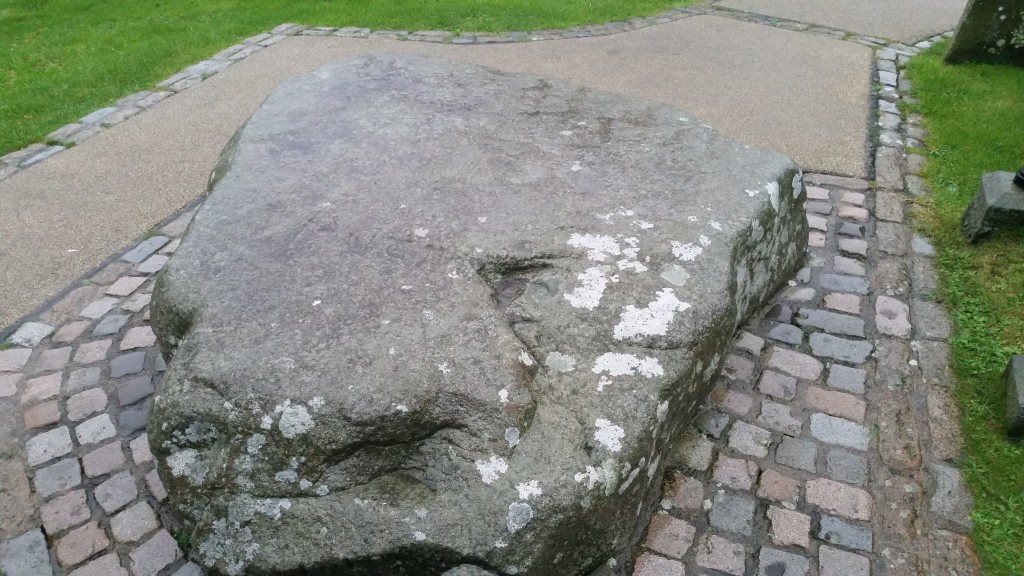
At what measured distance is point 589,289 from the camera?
2.78 metres

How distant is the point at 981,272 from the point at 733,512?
2.24 m

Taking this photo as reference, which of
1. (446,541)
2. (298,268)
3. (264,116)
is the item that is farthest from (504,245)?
(264,116)

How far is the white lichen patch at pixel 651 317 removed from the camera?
8.64ft

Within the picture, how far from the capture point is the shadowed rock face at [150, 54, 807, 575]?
228cm

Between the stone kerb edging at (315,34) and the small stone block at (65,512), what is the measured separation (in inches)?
136

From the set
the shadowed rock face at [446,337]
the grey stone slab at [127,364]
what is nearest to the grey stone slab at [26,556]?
the shadowed rock face at [446,337]

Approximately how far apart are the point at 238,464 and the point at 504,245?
4.08ft

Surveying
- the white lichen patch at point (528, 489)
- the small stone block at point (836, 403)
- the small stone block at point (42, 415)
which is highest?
the white lichen patch at point (528, 489)

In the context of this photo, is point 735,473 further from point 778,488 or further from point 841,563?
point 841,563

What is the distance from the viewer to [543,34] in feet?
24.2

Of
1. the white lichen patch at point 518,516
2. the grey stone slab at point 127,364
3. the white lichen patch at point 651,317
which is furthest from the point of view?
the grey stone slab at point 127,364

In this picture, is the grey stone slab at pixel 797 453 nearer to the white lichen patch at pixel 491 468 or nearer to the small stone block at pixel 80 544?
the white lichen patch at pixel 491 468

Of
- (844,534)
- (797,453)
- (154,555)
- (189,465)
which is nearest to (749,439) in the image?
(797,453)

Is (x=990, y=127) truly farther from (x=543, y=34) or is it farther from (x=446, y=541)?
(x=446, y=541)
